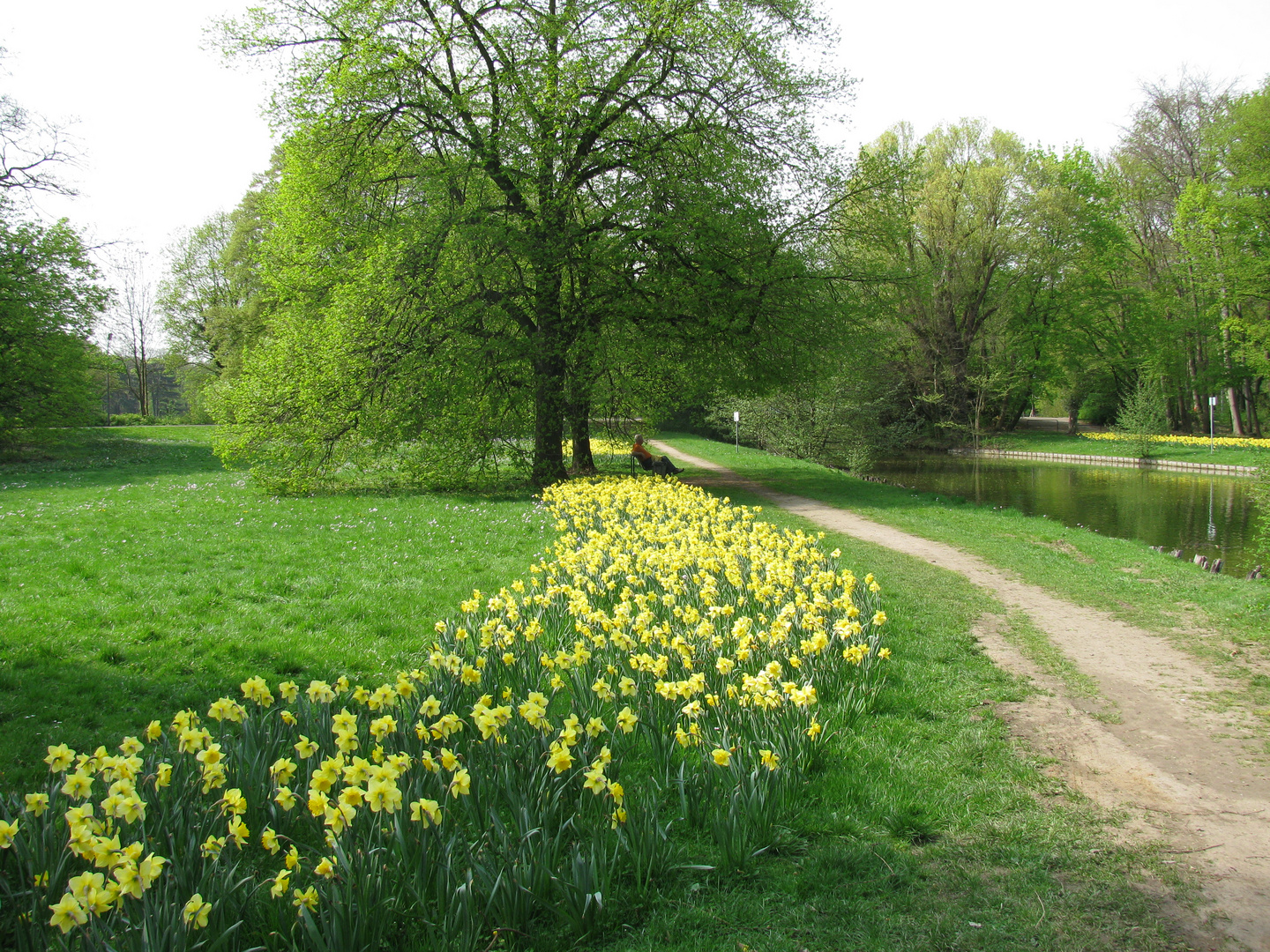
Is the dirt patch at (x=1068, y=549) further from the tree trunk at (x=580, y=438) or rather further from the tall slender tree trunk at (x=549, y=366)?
the tree trunk at (x=580, y=438)

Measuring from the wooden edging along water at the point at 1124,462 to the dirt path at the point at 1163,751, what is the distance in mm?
24117

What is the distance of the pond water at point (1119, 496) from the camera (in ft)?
51.2

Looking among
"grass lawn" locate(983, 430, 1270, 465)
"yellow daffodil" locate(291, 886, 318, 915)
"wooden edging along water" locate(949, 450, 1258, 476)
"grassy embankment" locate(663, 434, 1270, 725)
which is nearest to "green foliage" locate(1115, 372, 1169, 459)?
"grass lawn" locate(983, 430, 1270, 465)

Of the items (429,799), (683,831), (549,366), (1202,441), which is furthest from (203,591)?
(1202,441)

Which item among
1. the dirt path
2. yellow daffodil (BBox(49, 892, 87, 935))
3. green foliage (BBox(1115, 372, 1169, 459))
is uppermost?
green foliage (BBox(1115, 372, 1169, 459))

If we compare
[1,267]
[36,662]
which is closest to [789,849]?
[36,662]

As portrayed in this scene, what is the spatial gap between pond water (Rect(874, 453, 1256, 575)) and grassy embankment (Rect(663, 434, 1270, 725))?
3164mm

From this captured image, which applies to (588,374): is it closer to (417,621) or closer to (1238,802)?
(417,621)

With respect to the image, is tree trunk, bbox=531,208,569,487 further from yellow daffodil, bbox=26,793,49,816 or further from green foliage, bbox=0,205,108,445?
green foliage, bbox=0,205,108,445

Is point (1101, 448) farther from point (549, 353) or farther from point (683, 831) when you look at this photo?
point (683, 831)

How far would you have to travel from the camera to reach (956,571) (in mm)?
9492

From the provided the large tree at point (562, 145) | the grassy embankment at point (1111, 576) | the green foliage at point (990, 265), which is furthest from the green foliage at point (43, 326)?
the green foliage at point (990, 265)

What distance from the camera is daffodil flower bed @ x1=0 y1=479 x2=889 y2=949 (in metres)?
2.59

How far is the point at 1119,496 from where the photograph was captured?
22031 millimetres
